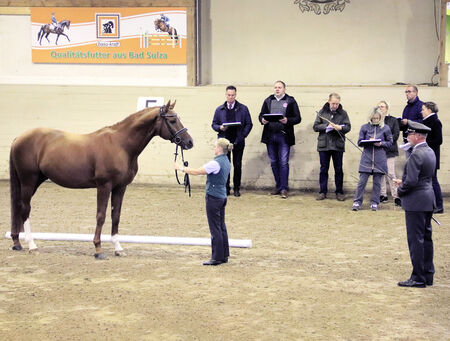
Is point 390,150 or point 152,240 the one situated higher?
point 390,150

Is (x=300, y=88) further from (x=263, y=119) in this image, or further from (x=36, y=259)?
(x=36, y=259)

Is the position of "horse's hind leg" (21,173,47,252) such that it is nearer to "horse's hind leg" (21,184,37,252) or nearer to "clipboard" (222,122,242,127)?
"horse's hind leg" (21,184,37,252)

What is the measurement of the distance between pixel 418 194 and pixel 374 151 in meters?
5.07

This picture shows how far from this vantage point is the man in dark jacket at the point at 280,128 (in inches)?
549

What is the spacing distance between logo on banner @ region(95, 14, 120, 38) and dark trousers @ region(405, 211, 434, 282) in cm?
935

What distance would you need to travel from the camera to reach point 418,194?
7.79 metres

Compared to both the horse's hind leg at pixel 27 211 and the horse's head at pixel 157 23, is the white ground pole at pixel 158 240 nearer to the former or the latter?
the horse's hind leg at pixel 27 211

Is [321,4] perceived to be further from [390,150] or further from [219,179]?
[219,179]

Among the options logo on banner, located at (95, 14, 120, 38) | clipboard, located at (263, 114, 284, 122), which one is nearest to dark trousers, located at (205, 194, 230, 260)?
clipboard, located at (263, 114, 284, 122)

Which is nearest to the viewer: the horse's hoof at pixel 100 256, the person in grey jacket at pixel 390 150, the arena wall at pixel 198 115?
the horse's hoof at pixel 100 256

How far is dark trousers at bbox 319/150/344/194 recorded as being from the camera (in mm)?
13695

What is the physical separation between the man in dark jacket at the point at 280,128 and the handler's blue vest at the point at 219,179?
515 cm

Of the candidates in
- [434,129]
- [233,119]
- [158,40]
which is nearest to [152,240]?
[233,119]

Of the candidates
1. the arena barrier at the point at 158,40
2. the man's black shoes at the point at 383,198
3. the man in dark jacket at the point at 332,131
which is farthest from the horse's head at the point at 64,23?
the man's black shoes at the point at 383,198
